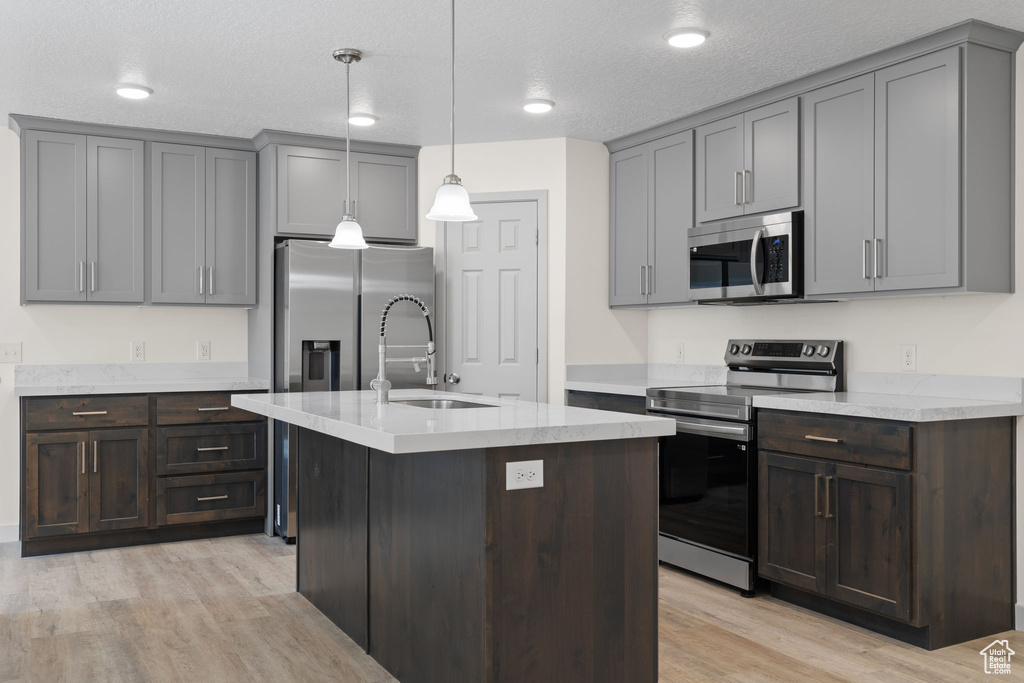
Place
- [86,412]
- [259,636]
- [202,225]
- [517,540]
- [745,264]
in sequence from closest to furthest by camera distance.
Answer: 1. [517,540]
2. [259,636]
3. [745,264]
4. [86,412]
5. [202,225]

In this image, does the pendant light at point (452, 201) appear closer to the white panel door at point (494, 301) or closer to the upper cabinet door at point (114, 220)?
the white panel door at point (494, 301)

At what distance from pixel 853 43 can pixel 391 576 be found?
9.19ft

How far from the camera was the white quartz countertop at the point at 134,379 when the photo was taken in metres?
4.52

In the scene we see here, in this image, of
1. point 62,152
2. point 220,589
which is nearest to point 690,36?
point 220,589

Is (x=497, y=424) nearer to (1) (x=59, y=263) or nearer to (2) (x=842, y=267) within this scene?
(2) (x=842, y=267)

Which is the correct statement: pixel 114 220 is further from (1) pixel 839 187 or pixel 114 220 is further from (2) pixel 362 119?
(1) pixel 839 187

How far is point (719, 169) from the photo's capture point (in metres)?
4.40

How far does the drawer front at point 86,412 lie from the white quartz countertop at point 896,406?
330 centimetres

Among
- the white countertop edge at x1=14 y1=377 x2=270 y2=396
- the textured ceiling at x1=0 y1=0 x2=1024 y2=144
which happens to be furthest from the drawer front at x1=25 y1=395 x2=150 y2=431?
the textured ceiling at x1=0 y1=0 x2=1024 y2=144

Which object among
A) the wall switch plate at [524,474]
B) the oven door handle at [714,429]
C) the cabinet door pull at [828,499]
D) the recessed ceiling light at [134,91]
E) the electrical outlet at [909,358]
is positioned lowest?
the cabinet door pull at [828,499]

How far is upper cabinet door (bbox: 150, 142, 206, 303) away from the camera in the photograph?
491cm

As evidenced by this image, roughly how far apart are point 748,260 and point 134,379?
366 cm

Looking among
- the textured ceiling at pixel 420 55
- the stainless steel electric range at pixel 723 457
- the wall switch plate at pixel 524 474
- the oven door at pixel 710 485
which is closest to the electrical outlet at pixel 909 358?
the stainless steel electric range at pixel 723 457

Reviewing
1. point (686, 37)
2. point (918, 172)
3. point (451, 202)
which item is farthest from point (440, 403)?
point (918, 172)
